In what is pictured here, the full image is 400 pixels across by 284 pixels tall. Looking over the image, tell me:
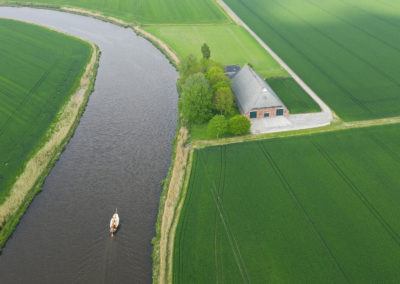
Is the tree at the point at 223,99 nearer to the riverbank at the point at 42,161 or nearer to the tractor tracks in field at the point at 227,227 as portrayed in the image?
the tractor tracks in field at the point at 227,227

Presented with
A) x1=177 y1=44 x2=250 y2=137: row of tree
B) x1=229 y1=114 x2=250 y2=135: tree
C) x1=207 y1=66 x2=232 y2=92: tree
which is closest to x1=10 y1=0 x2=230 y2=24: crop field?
x1=207 y1=66 x2=232 y2=92: tree

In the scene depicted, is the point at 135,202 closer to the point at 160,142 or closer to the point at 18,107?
the point at 160,142

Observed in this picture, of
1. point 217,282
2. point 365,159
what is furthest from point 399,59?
point 217,282

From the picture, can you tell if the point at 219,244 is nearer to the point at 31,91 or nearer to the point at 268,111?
the point at 268,111

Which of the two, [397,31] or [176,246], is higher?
[397,31]

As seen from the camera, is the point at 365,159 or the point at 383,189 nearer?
the point at 383,189

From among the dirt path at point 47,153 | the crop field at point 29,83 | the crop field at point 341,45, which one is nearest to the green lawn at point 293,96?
the crop field at point 341,45
